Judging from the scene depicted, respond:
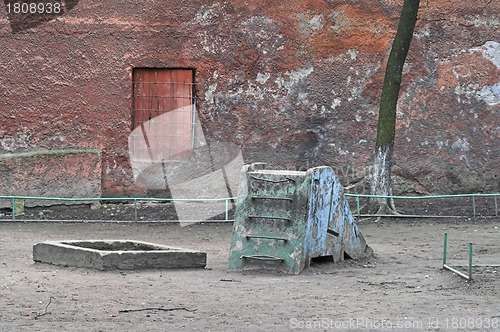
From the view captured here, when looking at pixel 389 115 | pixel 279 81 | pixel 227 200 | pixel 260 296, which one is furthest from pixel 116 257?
pixel 279 81

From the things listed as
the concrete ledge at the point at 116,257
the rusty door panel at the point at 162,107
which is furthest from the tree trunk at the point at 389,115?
the concrete ledge at the point at 116,257

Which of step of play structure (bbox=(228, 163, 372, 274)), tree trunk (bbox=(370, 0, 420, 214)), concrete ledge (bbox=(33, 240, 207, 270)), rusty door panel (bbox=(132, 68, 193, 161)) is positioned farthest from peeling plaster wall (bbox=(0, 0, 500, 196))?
step of play structure (bbox=(228, 163, 372, 274))

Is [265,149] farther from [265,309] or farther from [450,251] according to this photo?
[265,309]

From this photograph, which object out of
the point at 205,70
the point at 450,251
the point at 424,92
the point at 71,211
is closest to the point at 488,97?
the point at 424,92

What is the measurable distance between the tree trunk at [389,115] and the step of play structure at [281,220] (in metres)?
4.77

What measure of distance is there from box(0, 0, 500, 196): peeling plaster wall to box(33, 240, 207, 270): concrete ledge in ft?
18.4

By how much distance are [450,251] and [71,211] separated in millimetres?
6289

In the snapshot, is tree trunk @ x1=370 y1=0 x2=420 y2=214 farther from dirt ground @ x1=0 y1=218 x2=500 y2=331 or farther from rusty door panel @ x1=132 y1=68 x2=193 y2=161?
rusty door panel @ x1=132 y1=68 x2=193 y2=161

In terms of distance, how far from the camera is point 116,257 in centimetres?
908

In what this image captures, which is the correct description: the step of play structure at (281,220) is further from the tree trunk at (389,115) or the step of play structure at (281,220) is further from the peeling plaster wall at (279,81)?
the peeling plaster wall at (279,81)

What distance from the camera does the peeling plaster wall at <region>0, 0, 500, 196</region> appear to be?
15.1m

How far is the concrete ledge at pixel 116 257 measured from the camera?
29.8 feet

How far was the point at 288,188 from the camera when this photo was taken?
9.19 meters

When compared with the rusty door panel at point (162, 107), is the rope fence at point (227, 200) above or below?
below
